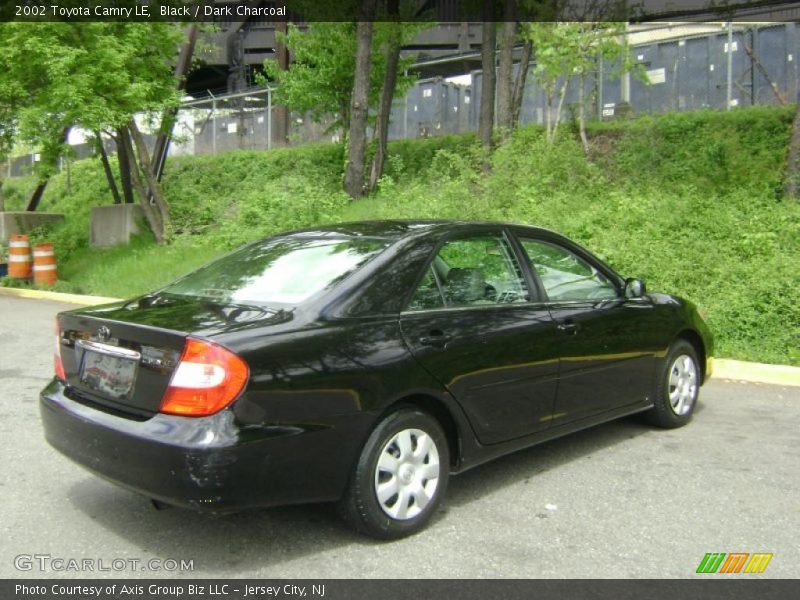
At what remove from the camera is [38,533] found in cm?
397

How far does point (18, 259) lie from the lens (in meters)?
16.8

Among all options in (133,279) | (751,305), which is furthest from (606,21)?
(133,279)

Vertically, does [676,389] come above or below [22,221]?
below

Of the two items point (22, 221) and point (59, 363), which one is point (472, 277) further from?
point (22, 221)

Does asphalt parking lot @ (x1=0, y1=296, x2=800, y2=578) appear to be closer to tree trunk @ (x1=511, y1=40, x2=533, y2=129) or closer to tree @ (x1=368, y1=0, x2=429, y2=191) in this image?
tree trunk @ (x1=511, y1=40, x2=533, y2=129)

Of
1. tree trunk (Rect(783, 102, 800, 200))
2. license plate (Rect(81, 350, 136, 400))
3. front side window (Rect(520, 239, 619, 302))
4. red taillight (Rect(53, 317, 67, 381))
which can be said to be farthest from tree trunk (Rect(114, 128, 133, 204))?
license plate (Rect(81, 350, 136, 400))

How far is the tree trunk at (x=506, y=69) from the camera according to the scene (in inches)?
630

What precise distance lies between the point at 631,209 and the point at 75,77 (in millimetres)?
10666

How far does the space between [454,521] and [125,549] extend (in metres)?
1.63

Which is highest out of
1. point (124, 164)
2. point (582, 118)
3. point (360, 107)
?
point (360, 107)

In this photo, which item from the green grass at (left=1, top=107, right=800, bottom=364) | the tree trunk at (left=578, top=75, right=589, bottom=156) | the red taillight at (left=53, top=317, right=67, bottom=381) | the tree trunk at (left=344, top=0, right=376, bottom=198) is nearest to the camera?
the red taillight at (left=53, top=317, right=67, bottom=381)

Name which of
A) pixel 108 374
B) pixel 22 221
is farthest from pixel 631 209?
pixel 22 221

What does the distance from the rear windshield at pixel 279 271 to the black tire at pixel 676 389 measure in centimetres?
253

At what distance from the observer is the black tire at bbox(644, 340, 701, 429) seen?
Answer: 5.68 m
